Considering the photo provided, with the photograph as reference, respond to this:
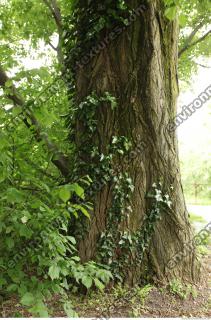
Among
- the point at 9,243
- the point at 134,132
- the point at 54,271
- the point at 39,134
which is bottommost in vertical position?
the point at 54,271

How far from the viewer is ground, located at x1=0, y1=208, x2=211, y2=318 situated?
189 inches

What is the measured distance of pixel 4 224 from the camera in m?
2.95

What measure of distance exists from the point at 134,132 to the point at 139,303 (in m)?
2.21

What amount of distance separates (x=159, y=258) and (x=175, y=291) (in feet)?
1.58

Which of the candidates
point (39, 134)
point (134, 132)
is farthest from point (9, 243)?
point (134, 132)

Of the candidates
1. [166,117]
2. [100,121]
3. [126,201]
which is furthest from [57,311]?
[166,117]

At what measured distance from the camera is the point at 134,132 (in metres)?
5.34

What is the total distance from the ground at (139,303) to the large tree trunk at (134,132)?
234 mm

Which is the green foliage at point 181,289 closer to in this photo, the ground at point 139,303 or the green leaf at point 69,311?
the ground at point 139,303

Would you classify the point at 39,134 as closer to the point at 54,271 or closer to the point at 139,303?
the point at 54,271

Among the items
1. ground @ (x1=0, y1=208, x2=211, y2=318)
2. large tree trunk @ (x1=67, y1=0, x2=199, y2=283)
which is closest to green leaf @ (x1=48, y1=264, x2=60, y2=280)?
ground @ (x1=0, y1=208, x2=211, y2=318)

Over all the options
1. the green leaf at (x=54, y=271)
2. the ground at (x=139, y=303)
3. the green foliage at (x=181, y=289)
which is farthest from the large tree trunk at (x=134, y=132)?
the green leaf at (x=54, y=271)

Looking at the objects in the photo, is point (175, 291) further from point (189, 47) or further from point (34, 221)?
point (189, 47)

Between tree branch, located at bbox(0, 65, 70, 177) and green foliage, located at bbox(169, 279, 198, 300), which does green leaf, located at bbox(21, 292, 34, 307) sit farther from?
green foliage, located at bbox(169, 279, 198, 300)
